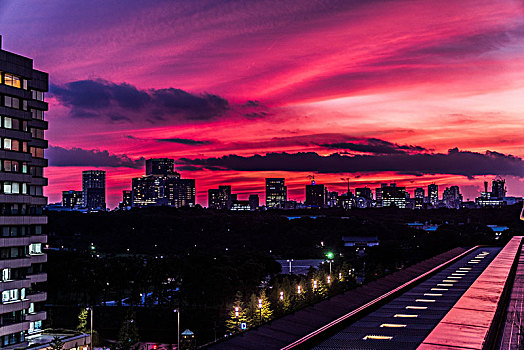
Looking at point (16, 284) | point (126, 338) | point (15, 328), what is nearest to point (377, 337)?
point (126, 338)

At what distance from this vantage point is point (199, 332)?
11931 cm

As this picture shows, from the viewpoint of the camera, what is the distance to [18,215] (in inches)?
3406

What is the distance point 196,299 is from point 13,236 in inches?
2670

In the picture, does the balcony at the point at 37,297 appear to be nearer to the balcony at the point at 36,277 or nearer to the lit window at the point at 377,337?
the balcony at the point at 36,277

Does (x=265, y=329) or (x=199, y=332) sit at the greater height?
(x=265, y=329)

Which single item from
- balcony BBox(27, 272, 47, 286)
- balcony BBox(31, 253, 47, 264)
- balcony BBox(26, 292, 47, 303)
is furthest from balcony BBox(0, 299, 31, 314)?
balcony BBox(31, 253, 47, 264)

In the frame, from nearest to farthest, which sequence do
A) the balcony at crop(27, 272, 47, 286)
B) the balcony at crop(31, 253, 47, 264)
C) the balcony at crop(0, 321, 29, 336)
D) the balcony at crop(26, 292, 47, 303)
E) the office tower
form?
1. the balcony at crop(0, 321, 29, 336)
2. the office tower
3. the balcony at crop(26, 292, 47, 303)
4. the balcony at crop(27, 272, 47, 286)
5. the balcony at crop(31, 253, 47, 264)

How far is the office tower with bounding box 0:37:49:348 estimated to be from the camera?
83062 millimetres

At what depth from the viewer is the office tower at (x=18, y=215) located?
83.1 metres

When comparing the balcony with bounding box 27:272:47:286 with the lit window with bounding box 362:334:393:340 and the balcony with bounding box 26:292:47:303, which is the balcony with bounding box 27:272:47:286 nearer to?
the balcony with bounding box 26:292:47:303

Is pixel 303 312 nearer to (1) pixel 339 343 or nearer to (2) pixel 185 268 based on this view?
(1) pixel 339 343

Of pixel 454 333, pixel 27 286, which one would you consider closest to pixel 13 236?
pixel 27 286

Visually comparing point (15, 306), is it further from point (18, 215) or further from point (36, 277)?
point (18, 215)

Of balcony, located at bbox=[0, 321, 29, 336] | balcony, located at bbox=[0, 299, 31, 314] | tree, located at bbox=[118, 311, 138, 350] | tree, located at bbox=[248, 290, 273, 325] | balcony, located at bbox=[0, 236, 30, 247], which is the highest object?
balcony, located at bbox=[0, 236, 30, 247]
